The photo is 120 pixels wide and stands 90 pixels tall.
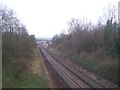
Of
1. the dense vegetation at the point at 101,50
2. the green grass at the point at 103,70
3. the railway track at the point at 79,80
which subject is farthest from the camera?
the dense vegetation at the point at 101,50

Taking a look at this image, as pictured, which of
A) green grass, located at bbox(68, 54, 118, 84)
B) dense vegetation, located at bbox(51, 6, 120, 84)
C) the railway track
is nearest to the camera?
the railway track

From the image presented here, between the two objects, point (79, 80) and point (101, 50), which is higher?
point (101, 50)

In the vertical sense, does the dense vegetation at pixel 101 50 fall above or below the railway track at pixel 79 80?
above

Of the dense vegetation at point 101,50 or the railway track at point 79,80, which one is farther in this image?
the dense vegetation at point 101,50

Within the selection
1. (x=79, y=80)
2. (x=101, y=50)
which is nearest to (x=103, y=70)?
(x=79, y=80)

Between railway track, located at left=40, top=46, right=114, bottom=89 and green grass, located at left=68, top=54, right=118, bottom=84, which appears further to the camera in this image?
green grass, located at left=68, top=54, right=118, bottom=84

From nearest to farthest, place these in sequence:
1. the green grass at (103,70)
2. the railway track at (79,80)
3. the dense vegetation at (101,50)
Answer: the railway track at (79,80), the green grass at (103,70), the dense vegetation at (101,50)

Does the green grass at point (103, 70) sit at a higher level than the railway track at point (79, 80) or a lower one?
higher

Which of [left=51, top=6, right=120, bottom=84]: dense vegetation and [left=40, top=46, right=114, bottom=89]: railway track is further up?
[left=51, top=6, right=120, bottom=84]: dense vegetation

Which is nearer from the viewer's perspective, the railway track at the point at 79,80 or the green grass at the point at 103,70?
the railway track at the point at 79,80

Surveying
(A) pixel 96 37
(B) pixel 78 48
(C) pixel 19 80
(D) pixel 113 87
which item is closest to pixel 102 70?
(D) pixel 113 87

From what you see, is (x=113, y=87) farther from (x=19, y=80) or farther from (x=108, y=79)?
(x=19, y=80)

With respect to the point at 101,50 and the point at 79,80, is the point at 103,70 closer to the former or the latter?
the point at 79,80

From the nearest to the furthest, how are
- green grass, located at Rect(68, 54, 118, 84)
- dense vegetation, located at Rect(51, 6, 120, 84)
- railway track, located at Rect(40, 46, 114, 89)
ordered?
railway track, located at Rect(40, 46, 114, 89)
green grass, located at Rect(68, 54, 118, 84)
dense vegetation, located at Rect(51, 6, 120, 84)
